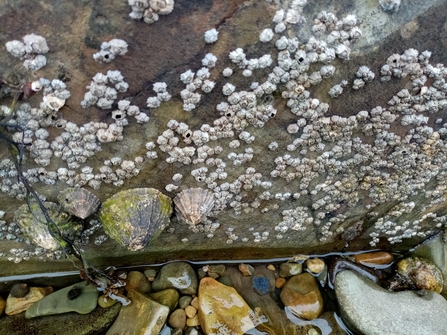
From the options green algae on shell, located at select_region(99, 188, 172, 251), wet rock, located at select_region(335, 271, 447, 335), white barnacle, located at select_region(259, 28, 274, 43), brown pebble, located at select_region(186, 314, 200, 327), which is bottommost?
brown pebble, located at select_region(186, 314, 200, 327)

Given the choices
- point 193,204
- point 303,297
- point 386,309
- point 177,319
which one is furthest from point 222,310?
point 386,309

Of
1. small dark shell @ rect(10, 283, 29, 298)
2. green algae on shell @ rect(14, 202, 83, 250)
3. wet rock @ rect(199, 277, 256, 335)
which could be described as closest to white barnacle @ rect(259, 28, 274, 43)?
green algae on shell @ rect(14, 202, 83, 250)

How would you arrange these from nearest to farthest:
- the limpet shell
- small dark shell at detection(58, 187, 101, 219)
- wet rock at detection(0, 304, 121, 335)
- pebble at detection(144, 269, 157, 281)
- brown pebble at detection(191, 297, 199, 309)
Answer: small dark shell at detection(58, 187, 101, 219), the limpet shell, wet rock at detection(0, 304, 121, 335), brown pebble at detection(191, 297, 199, 309), pebble at detection(144, 269, 157, 281)

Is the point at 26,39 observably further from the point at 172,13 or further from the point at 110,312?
the point at 110,312

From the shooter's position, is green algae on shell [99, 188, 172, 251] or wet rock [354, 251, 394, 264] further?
wet rock [354, 251, 394, 264]

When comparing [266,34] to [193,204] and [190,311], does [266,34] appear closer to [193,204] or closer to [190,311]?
[193,204]

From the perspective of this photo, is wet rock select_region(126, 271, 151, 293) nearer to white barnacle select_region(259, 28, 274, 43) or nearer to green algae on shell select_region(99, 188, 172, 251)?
green algae on shell select_region(99, 188, 172, 251)

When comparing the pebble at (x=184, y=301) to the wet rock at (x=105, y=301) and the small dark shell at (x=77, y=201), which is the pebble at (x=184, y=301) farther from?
the small dark shell at (x=77, y=201)

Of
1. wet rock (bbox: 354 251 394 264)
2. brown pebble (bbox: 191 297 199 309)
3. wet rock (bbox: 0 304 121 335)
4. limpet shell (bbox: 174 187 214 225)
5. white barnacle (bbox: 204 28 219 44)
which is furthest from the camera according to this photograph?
wet rock (bbox: 354 251 394 264)

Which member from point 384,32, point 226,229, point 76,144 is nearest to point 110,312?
point 226,229
